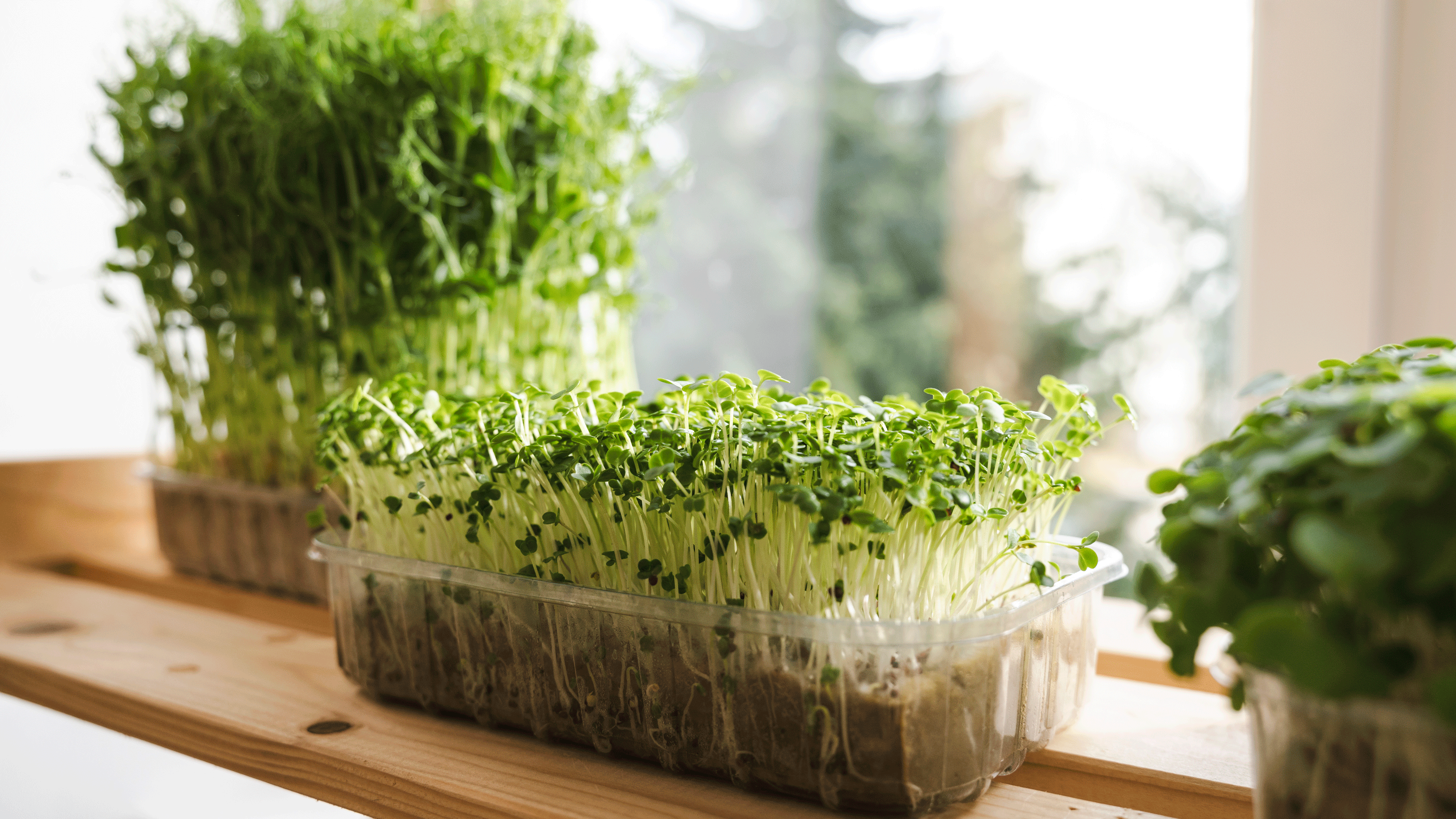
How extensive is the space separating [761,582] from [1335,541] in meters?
0.32

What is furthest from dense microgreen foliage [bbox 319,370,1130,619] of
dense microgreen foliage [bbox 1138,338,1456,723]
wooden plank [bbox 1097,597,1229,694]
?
wooden plank [bbox 1097,597,1229,694]

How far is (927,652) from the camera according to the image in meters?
0.51

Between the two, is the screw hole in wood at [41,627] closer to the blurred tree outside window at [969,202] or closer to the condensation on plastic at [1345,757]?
the condensation on plastic at [1345,757]

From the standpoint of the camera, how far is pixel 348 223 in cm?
97

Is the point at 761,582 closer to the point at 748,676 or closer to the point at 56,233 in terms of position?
the point at 748,676

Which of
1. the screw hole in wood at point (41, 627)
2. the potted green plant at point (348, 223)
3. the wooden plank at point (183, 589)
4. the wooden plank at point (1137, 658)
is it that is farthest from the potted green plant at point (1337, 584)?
the screw hole in wood at point (41, 627)

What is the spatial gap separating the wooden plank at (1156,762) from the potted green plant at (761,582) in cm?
3

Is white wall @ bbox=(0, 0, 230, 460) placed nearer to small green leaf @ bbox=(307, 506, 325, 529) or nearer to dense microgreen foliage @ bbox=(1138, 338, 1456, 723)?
Answer: small green leaf @ bbox=(307, 506, 325, 529)

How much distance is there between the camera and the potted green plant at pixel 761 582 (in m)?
0.51

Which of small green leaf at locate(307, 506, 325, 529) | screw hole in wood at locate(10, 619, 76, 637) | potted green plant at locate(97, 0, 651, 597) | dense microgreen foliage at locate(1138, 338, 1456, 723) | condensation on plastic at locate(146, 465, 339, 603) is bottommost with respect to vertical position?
screw hole in wood at locate(10, 619, 76, 637)

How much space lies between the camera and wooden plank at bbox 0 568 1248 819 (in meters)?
0.57

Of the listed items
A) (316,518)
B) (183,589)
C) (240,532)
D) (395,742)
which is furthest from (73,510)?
(395,742)

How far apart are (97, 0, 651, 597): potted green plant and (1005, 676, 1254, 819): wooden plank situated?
2.04 ft

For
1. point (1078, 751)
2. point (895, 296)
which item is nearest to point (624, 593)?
point (1078, 751)
